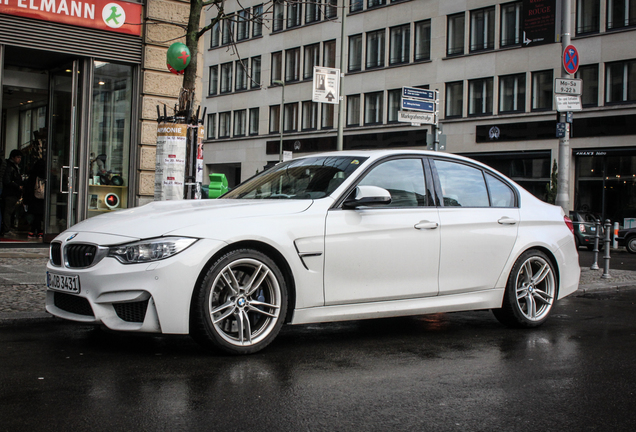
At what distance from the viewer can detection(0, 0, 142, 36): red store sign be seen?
12516mm

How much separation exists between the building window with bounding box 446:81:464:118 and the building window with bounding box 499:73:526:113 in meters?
2.35

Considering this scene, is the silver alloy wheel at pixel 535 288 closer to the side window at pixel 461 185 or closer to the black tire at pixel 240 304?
the side window at pixel 461 185

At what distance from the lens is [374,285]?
5539mm

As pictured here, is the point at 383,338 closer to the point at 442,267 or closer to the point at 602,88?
the point at 442,267

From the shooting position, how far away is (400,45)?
40.1 metres

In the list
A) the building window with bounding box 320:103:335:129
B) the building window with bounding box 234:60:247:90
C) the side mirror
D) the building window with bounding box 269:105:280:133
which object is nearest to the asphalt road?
the side mirror

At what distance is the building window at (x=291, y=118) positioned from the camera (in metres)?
46.7

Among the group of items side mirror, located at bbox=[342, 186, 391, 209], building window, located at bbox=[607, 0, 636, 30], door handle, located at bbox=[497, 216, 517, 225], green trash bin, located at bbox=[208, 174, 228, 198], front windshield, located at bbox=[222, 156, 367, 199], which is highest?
building window, located at bbox=[607, 0, 636, 30]

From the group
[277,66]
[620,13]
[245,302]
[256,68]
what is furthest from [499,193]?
[256,68]

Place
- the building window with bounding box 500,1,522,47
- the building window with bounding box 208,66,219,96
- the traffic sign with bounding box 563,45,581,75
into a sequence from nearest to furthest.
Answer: the traffic sign with bounding box 563,45,581,75 → the building window with bounding box 500,1,522,47 → the building window with bounding box 208,66,219,96

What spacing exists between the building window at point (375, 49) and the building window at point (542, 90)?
980cm

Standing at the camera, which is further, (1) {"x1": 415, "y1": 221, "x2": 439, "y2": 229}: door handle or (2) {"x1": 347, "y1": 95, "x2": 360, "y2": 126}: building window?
(2) {"x1": 347, "y1": 95, "x2": 360, "y2": 126}: building window

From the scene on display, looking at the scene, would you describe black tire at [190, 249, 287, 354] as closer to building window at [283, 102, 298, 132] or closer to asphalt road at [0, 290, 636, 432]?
asphalt road at [0, 290, 636, 432]

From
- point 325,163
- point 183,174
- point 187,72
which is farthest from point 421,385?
point 187,72
